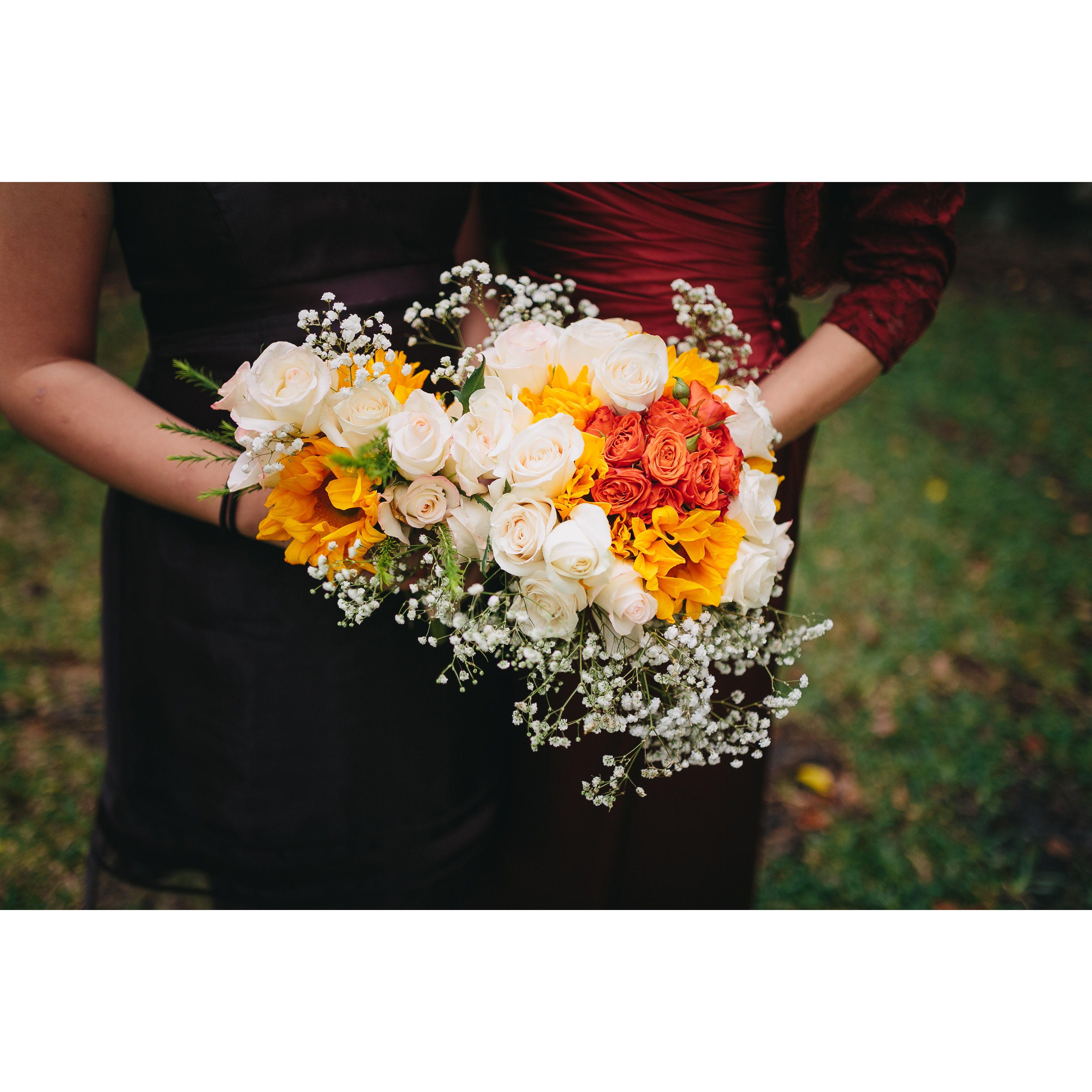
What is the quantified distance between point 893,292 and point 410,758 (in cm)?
154

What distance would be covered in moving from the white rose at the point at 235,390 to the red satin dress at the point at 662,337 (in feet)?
2.77

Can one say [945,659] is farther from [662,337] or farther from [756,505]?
[756,505]

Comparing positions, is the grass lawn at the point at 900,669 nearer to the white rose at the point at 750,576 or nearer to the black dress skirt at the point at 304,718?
the white rose at the point at 750,576

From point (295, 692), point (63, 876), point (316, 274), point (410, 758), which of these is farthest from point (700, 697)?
point (63, 876)

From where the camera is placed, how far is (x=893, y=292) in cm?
169

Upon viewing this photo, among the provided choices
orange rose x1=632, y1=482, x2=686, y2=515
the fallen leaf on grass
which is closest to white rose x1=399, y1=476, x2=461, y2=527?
orange rose x1=632, y1=482, x2=686, y2=515

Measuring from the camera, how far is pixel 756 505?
1.30 meters

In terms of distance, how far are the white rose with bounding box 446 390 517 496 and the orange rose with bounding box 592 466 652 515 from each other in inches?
6.4

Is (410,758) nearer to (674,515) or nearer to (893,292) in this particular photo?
(674,515)

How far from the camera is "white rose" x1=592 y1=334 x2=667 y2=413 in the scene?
1.25m

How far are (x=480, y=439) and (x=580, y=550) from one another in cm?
25

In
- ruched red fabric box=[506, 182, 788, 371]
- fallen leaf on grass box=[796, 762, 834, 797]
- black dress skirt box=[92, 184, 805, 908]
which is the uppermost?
ruched red fabric box=[506, 182, 788, 371]

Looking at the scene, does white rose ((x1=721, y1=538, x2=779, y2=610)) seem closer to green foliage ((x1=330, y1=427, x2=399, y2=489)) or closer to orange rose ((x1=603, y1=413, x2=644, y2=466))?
orange rose ((x1=603, y1=413, x2=644, y2=466))

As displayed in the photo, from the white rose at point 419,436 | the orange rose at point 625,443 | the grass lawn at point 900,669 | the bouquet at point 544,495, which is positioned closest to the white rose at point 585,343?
the bouquet at point 544,495
